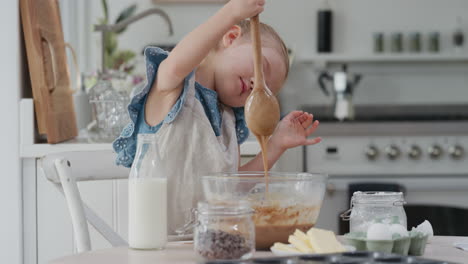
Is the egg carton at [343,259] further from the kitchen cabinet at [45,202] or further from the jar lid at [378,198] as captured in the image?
the kitchen cabinet at [45,202]

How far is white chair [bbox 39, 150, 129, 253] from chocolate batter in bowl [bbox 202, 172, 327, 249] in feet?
0.85

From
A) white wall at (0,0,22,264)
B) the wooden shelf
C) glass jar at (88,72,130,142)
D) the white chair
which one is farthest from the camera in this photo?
the wooden shelf

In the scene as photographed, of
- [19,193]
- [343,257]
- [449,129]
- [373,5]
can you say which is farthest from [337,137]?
[343,257]

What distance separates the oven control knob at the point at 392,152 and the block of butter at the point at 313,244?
279 centimetres

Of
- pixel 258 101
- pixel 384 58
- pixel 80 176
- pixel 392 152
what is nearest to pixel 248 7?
pixel 258 101

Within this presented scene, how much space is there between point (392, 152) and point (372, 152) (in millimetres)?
97

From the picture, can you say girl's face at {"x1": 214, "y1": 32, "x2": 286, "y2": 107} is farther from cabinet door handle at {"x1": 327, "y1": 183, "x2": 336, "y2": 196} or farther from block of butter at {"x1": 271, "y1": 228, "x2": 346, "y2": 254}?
cabinet door handle at {"x1": 327, "y1": 183, "x2": 336, "y2": 196}

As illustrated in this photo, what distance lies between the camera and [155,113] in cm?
148

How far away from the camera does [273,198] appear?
1172mm

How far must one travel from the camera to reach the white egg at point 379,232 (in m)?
1.06

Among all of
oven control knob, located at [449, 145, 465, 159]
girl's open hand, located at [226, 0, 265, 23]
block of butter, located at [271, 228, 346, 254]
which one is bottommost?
block of butter, located at [271, 228, 346, 254]

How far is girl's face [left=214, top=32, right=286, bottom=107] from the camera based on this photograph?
1.43 m

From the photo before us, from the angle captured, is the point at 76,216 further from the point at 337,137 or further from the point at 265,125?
the point at 337,137

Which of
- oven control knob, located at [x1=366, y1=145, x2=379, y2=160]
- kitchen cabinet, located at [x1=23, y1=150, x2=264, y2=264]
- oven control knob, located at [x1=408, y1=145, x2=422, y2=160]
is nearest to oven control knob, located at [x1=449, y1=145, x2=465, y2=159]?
oven control knob, located at [x1=408, y1=145, x2=422, y2=160]
